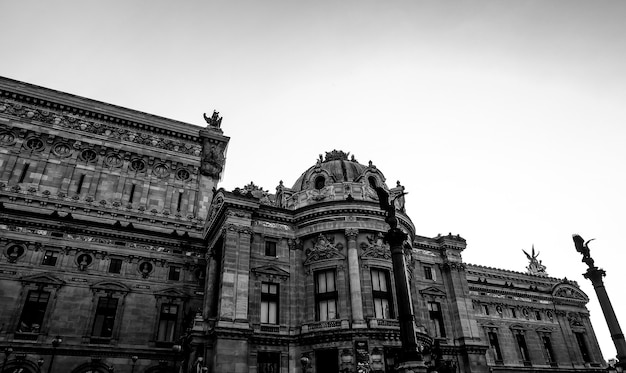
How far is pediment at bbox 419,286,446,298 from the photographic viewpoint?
38.3 m

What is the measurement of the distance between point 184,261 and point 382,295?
17109mm

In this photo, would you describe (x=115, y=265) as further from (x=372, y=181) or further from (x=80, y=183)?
(x=372, y=181)

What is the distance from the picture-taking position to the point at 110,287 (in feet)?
108

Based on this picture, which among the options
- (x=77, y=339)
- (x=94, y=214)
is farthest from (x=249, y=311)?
(x=94, y=214)

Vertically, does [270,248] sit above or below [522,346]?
above

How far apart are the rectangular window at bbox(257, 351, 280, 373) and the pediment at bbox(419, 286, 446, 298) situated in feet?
50.2

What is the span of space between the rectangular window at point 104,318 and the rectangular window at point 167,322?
11.4ft

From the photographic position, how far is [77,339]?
3045cm

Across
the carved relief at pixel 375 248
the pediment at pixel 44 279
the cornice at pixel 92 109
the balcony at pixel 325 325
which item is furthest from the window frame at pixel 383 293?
the cornice at pixel 92 109

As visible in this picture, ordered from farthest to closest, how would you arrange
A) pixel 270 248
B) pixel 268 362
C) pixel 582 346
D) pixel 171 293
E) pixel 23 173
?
pixel 582 346, pixel 23 173, pixel 171 293, pixel 270 248, pixel 268 362

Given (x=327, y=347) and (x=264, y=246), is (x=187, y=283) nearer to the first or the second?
(x=264, y=246)

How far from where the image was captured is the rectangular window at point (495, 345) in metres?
49.1

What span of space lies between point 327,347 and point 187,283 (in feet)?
45.2

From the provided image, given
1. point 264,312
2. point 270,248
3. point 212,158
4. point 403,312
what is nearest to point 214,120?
point 212,158
